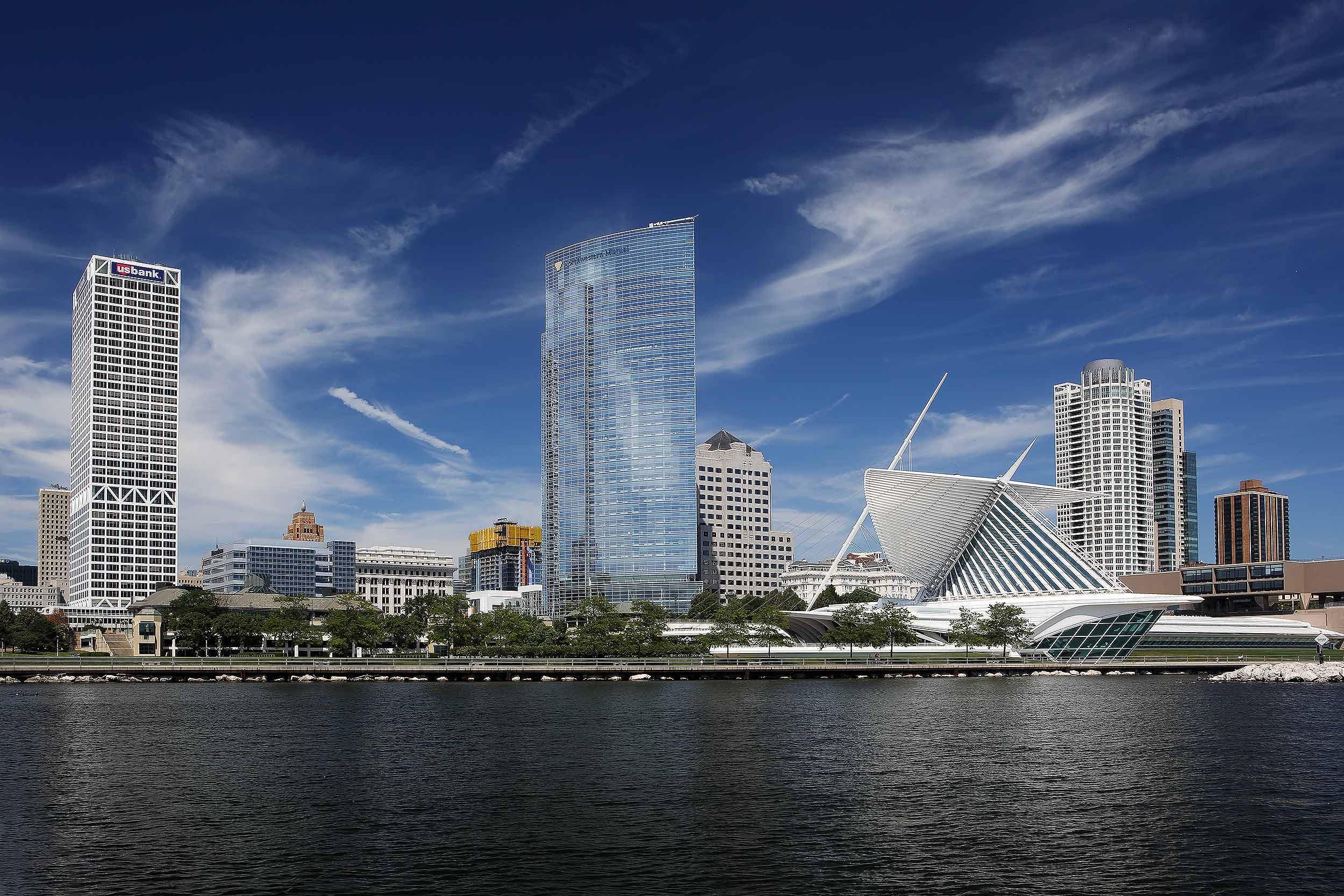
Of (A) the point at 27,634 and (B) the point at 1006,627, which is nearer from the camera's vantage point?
(B) the point at 1006,627

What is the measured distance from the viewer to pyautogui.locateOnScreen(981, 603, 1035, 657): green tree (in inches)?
5915

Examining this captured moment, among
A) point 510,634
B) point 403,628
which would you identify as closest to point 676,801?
point 510,634

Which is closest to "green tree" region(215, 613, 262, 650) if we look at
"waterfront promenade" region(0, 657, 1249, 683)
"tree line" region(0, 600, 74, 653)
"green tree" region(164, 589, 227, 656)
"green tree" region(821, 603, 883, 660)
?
"green tree" region(164, 589, 227, 656)

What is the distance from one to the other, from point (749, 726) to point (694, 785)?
24018 mm

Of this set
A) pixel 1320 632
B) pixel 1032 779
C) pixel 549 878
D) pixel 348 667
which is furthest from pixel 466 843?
pixel 1320 632

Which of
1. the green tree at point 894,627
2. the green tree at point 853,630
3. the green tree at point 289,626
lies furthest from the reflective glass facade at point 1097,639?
the green tree at point 289,626

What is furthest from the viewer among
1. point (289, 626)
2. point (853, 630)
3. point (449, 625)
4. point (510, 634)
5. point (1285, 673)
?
point (289, 626)

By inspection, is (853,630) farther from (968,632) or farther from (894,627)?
(968,632)

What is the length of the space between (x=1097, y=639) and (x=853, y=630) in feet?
107

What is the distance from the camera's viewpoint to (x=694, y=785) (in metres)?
48.5

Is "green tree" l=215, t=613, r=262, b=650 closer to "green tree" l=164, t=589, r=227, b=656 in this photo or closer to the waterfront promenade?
"green tree" l=164, t=589, r=227, b=656

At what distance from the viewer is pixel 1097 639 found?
154125 millimetres

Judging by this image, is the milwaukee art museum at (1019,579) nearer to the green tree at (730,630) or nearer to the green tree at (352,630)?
the green tree at (730,630)

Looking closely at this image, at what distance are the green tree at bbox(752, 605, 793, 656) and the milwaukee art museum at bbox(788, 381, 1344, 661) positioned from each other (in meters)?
11.0
